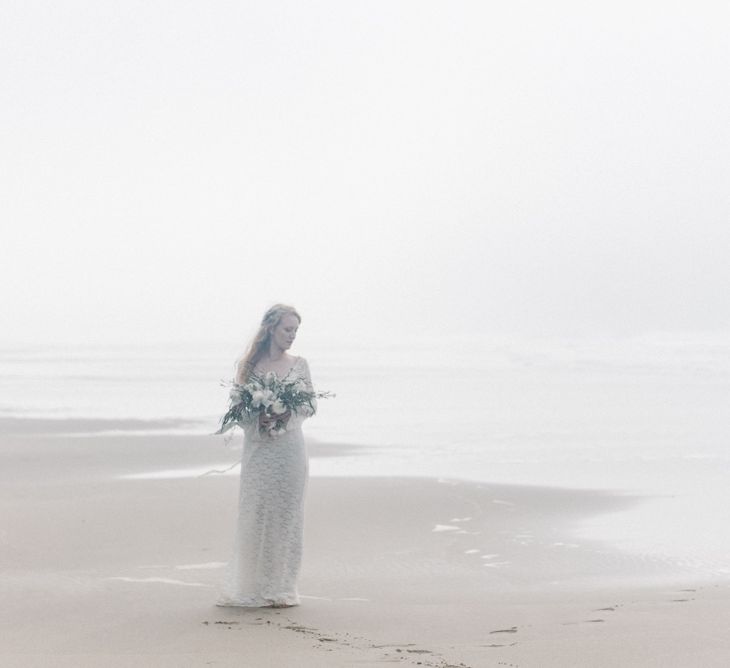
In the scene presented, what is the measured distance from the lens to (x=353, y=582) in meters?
9.68

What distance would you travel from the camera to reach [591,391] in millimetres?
36281

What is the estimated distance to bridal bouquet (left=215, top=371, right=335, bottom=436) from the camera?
326 inches

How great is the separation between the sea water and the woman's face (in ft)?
14.9

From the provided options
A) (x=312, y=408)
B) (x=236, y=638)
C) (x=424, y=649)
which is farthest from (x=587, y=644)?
(x=312, y=408)

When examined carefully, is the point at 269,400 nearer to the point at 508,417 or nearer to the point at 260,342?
the point at 260,342

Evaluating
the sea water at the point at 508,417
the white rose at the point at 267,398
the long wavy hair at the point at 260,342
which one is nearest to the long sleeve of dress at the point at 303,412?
the white rose at the point at 267,398

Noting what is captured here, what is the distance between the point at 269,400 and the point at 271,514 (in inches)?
33.0

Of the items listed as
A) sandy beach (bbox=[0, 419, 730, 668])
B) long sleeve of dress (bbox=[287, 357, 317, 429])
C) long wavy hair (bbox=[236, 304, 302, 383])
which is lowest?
sandy beach (bbox=[0, 419, 730, 668])

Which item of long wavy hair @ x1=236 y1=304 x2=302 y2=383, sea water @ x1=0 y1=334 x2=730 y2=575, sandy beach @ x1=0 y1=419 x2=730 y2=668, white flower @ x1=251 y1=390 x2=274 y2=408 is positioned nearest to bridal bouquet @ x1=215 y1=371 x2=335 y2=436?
white flower @ x1=251 y1=390 x2=274 y2=408

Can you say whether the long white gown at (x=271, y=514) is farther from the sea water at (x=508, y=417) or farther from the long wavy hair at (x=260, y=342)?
the sea water at (x=508, y=417)

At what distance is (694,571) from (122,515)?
615 centimetres

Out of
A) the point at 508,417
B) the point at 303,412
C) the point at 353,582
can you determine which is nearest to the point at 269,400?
the point at 303,412

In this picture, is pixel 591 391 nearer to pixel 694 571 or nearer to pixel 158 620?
pixel 694 571

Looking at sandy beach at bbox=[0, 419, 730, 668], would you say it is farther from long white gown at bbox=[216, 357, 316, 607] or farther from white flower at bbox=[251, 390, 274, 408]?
white flower at bbox=[251, 390, 274, 408]
